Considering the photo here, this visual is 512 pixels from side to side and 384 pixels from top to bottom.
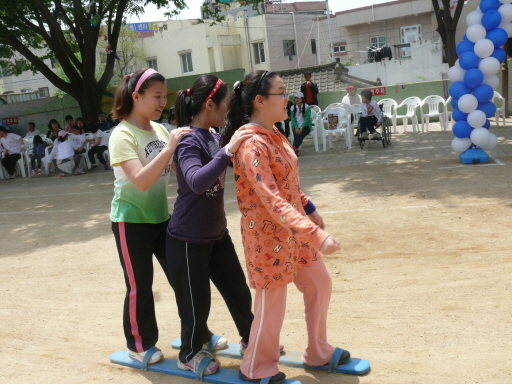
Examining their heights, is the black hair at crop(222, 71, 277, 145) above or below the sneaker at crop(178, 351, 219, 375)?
above

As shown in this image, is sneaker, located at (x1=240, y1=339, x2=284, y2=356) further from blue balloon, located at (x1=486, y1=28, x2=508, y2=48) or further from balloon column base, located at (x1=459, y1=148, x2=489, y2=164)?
blue balloon, located at (x1=486, y1=28, x2=508, y2=48)

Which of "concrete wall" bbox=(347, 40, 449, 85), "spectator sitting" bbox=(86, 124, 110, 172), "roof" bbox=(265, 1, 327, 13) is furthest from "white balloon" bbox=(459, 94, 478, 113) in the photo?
"roof" bbox=(265, 1, 327, 13)

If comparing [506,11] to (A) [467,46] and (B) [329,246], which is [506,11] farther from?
(B) [329,246]

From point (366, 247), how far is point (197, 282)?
294cm

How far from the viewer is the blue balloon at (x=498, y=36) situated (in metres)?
9.16

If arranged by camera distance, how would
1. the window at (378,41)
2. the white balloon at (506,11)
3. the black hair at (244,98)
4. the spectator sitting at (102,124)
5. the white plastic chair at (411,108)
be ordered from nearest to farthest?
1. the black hair at (244,98)
2. the white balloon at (506,11)
3. the spectator sitting at (102,124)
4. the white plastic chair at (411,108)
5. the window at (378,41)

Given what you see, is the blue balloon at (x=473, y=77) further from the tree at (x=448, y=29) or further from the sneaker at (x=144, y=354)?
the sneaker at (x=144, y=354)

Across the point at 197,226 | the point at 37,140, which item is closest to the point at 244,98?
the point at 197,226

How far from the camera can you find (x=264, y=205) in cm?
269

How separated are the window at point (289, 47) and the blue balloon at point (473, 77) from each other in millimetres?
30010

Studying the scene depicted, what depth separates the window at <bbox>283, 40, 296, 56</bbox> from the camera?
3852 cm

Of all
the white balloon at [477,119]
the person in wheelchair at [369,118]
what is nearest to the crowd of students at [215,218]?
the white balloon at [477,119]

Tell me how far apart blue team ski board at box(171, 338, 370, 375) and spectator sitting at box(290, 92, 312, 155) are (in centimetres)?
974

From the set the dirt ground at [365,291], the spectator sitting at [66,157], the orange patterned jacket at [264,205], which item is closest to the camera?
the orange patterned jacket at [264,205]
